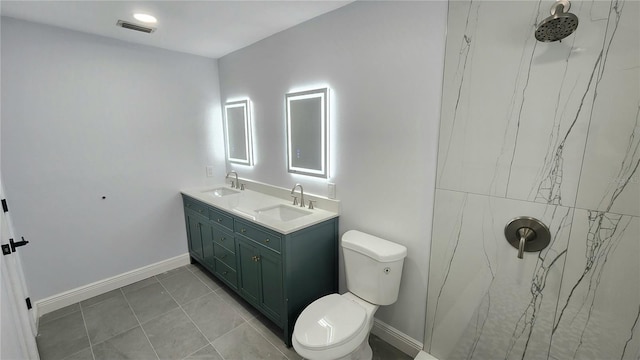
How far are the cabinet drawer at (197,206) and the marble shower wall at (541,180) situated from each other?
2.12m

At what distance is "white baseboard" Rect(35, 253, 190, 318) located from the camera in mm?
2316

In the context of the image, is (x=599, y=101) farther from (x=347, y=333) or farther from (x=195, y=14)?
(x=195, y=14)

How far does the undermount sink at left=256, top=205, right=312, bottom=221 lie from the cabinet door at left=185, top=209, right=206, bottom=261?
0.80 meters

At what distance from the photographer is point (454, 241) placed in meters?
1.55

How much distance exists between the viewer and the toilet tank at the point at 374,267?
1661 mm

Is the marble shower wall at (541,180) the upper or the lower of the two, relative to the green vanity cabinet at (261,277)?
upper

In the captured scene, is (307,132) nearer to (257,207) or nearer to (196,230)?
(257,207)

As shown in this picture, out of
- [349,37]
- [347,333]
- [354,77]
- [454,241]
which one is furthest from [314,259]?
[349,37]

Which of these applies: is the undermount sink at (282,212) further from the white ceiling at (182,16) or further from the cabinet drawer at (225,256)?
the white ceiling at (182,16)

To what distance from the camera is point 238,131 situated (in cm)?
302

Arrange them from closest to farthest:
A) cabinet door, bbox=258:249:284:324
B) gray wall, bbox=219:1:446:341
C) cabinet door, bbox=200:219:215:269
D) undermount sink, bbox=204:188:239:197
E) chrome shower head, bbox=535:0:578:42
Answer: chrome shower head, bbox=535:0:578:42, gray wall, bbox=219:1:446:341, cabinet door, bbox=258:249:284:324, cabinet door, bbox=200:219:215:269, undermount sink, bbox=204:188:239:197

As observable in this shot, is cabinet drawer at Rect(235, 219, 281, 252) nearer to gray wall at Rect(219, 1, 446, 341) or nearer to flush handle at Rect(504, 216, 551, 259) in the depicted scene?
gray wall at Rect(219, 1, 446, 341)

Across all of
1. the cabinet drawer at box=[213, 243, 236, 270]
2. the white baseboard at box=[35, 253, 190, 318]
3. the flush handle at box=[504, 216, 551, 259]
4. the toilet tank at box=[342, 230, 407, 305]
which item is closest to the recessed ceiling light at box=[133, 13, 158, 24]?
the cabinet drawer at box=[213, 243, 236, 270]

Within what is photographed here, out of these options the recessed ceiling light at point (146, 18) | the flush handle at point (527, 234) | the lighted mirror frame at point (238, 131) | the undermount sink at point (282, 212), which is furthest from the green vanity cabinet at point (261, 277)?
the recessed ceiling light at point (146, 18)
